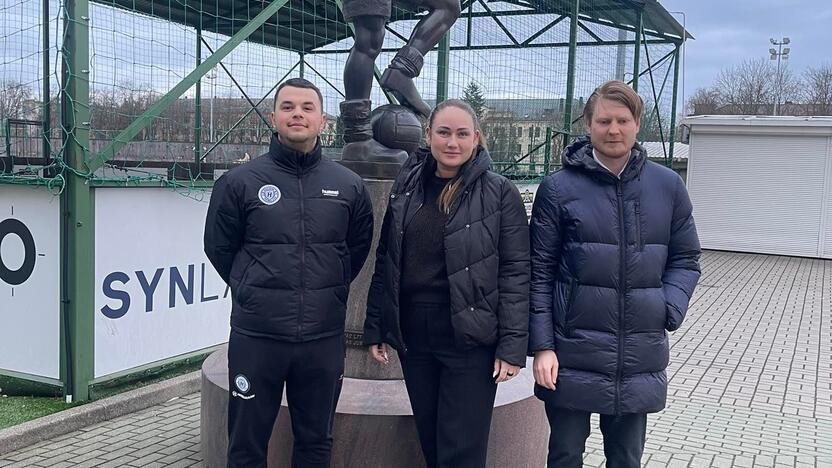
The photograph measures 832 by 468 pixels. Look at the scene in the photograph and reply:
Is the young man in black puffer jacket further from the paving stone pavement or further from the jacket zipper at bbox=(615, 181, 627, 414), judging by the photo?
the paving stone pavement

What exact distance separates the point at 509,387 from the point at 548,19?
10.9 m

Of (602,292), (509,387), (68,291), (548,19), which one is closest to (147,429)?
(68,291)

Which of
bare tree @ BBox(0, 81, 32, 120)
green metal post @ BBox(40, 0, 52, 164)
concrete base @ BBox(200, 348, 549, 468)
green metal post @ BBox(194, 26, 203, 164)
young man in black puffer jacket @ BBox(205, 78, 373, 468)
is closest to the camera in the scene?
young man in black puffer jacket @ BBox(205, 78, 373, 468)

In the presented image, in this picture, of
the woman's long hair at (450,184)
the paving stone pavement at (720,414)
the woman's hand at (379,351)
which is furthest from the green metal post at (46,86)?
the woman's long hair at (450,184)

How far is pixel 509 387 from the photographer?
3674 millimetres

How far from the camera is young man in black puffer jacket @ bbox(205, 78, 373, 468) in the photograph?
2668mm

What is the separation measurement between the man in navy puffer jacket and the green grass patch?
330cm

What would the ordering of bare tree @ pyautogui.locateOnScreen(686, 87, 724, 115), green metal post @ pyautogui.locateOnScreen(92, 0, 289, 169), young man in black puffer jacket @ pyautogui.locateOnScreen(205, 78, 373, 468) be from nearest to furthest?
young man in black puffer jacket @ pyautogui.locateOnScreen(205, 78, 373, 468) < green metal post @ pyautogui.locateOnScreen(92, 0, 289, 169) < bare tree @ pyautogui.locateOnScreen(686, 87, 724, 115)

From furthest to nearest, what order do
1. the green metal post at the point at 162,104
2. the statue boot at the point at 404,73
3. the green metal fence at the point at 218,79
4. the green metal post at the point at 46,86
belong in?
the green metal post at the point at 46,86 < the green metal post at the point at 162,104 < the green metal fence at the point at 218,79 < the statue boot at the point at 404,73

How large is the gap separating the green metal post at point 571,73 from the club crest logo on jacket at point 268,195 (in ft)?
35.7

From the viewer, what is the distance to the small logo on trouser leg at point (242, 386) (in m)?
2.73

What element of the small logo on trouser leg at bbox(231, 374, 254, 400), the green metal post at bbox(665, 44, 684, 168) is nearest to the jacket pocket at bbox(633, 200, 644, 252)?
the small logo on trouser leg at bbox(231, 374, 254, 400)

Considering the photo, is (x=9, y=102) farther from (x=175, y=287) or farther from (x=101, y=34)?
(x=175, y=287)

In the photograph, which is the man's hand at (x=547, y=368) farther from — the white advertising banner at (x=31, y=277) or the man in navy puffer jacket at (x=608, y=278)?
the white advertising banner at (x=31, y=277)
